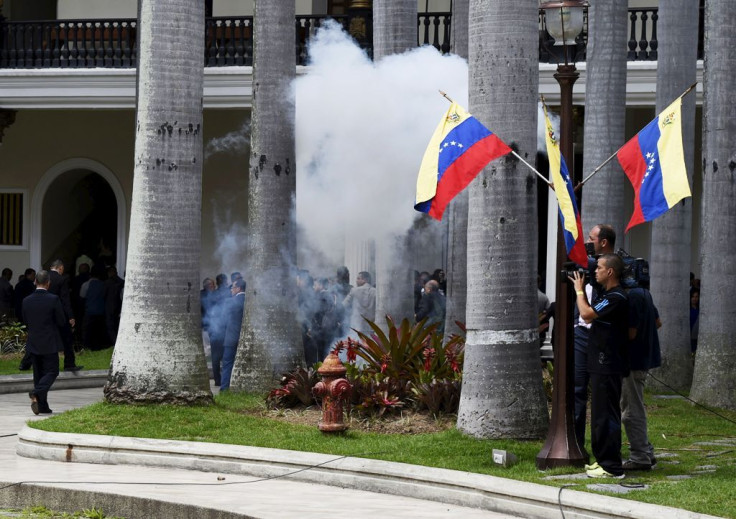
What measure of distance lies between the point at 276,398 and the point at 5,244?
16.4m

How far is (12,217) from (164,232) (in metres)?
16.7

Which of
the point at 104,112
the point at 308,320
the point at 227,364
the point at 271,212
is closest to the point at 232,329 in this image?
the point at 227,364

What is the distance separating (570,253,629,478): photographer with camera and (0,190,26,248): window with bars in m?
20.8

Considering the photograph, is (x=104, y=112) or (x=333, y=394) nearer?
(x=333, y=394)

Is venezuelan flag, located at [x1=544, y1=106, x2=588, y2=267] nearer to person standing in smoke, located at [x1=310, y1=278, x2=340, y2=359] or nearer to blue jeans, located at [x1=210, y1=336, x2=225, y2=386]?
blue jeans, located at [x1=210, y1=336, x2=225, y2=386]

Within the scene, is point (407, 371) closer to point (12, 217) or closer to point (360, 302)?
point (360, 302)

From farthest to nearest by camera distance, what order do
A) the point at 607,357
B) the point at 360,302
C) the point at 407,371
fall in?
the point at 360,302 < the point at 407,371 < the point at 607,357

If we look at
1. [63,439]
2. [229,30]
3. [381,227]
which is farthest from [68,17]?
[63,439]

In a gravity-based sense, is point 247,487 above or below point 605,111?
below

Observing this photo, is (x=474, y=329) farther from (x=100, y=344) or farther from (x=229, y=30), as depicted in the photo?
(x=229, y=30)

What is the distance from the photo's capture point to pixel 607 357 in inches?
370

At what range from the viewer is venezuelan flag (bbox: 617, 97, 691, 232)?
372 inches

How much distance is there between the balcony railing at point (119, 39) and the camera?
79.4 ft

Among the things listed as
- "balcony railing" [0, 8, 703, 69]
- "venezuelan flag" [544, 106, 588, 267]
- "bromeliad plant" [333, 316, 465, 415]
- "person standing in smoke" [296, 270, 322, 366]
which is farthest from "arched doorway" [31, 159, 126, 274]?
"venezuelan flag" [544, 106, 588, 267]
